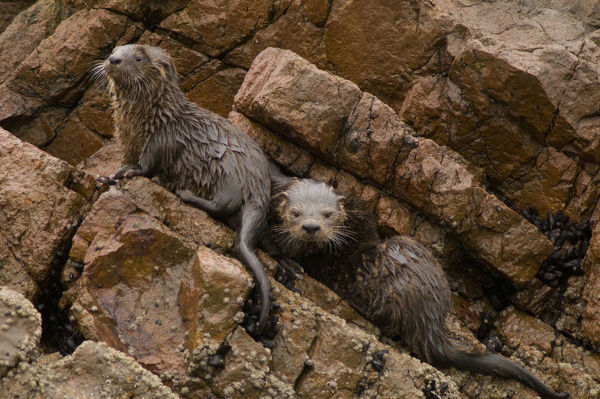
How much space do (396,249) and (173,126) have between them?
2300mm

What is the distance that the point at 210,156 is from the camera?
665cm

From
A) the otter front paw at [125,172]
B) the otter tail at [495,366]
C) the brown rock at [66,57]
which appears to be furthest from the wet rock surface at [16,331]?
the brown rock at [66,57]

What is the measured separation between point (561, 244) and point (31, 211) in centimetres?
485

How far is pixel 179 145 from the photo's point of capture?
6789 mm

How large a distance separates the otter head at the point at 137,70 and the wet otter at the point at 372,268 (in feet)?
4.67

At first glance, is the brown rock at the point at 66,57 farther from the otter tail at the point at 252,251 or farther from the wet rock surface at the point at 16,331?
the wet rock surface at the point at 16,331

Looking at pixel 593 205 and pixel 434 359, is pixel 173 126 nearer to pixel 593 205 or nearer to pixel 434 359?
pixel 434 359

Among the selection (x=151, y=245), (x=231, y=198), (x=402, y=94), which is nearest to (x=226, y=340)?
(x=151, y=245)

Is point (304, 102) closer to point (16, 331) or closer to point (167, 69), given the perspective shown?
point (167, 69)

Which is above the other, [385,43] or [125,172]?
[385,43]

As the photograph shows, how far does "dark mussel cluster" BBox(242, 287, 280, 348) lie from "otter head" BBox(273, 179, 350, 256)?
1091 mm

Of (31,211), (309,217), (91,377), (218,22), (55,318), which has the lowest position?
(55,318)

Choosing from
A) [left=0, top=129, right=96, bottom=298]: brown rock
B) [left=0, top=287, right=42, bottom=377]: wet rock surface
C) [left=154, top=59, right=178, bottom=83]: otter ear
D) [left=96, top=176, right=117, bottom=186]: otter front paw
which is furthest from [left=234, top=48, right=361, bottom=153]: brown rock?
[left=0, top=287, right=42, bottom=377]: wet rock surface

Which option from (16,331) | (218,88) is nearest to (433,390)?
(16,331)
